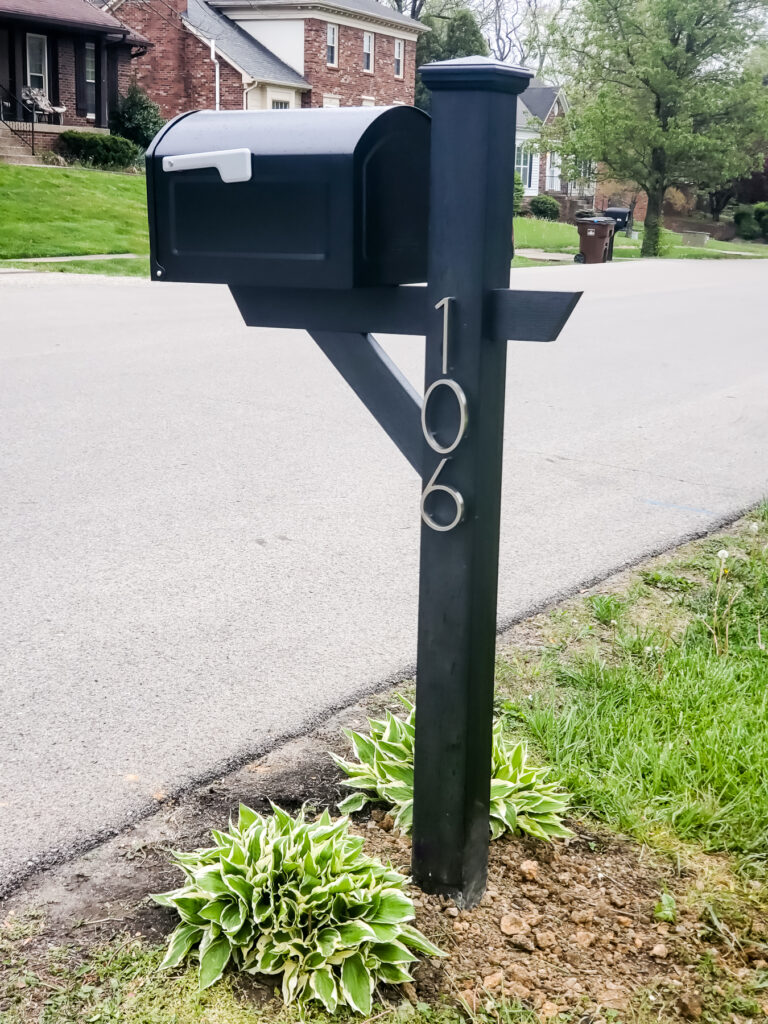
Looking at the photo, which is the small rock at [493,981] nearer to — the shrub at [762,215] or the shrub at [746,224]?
the shrub at [762,215]

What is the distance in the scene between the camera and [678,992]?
2174mm

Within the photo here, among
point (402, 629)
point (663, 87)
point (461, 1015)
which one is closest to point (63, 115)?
point (663, 87)

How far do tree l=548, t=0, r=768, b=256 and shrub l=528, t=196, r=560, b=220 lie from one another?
8.78 metres

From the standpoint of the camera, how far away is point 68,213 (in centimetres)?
2211

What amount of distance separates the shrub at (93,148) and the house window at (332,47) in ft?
40.3

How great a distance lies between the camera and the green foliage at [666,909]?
2377 mm

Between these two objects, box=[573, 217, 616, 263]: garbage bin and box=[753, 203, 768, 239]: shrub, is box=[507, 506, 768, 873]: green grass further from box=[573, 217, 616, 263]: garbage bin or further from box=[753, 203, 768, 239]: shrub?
box=[753, 203, 768, 239]: shrub

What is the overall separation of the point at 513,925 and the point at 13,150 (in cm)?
2977

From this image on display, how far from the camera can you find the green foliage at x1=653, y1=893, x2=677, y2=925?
238 cm

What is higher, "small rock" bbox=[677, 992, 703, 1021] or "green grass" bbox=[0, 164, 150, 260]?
"green grass" bbox=[0, 164, 150, 260]

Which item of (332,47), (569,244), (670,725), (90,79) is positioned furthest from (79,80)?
(670,725)

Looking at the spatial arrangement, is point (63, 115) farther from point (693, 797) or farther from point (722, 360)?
point (693, 797)

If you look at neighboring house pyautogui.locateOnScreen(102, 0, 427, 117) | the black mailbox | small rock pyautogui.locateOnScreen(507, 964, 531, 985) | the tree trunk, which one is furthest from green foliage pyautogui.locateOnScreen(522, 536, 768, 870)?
neighboring house pyautogui.locateOnScreen(102, 0, 427, 117)

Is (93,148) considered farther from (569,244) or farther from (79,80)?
(569,244)
